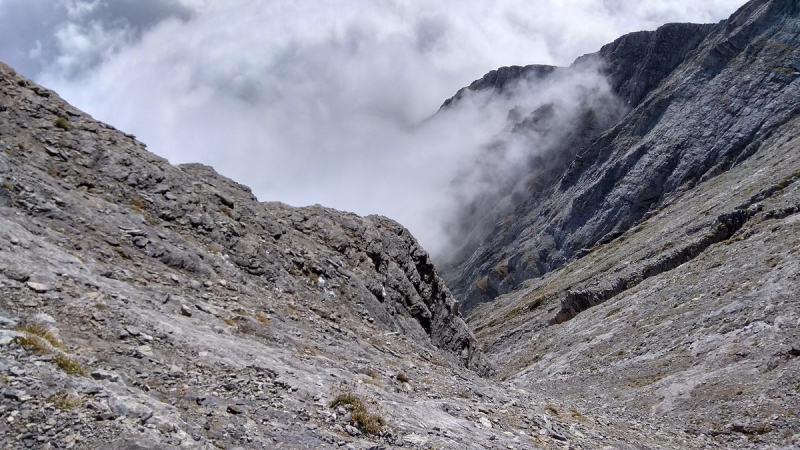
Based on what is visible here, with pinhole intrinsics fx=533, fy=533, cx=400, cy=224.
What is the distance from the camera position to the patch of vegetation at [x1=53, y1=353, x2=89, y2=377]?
1102 centimetres

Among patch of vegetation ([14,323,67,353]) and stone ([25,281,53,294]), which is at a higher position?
stone ([25,281,53,294])

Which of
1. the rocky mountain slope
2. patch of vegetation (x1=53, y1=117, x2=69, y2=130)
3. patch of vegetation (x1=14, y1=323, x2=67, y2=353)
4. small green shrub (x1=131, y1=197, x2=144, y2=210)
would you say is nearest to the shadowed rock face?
the rocky mountain slope

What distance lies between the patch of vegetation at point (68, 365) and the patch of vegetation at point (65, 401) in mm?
729

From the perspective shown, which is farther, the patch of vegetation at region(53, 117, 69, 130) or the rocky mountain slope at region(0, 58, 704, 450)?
the patch of vegetation at region(53, 117, 69, 130)

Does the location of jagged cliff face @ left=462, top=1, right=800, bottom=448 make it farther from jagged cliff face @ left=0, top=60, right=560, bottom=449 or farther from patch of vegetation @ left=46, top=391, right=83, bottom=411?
patch of vegetation @ left=46, top=391, right=83, bottom=411

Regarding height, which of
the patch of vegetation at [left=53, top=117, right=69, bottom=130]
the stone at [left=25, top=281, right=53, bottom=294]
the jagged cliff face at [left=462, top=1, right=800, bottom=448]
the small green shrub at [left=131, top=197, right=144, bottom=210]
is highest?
the patch of vegetation at [left=53, top=117, right=69, bottom=130]

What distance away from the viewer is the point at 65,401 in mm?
10148

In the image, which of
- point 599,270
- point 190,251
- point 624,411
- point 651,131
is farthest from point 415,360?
point 651,131

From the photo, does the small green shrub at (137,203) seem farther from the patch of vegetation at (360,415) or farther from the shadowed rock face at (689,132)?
the shadowed rock face at (689,132)

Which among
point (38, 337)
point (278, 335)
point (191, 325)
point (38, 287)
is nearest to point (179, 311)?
point (191, 325)

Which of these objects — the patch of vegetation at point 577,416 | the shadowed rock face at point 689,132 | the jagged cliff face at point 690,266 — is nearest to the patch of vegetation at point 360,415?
the patch of vegetation at point 577,416

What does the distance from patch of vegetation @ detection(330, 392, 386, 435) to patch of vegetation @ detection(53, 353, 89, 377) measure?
6.22 meters

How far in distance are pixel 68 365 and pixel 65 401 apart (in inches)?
46.0

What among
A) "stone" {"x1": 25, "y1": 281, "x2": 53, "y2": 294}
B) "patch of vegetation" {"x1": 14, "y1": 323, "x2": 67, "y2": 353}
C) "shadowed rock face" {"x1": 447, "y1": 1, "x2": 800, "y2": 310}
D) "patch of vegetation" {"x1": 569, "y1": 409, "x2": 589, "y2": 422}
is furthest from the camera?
"shadowed rock face" {"x1": 447, "y1": 1, "x2": 800, "y2": 310}
